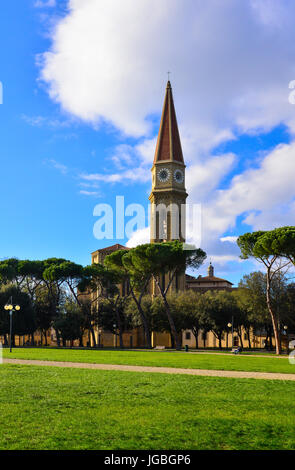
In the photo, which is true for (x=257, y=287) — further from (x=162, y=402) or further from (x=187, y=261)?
(x=162, y=402)

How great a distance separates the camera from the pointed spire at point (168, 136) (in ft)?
314

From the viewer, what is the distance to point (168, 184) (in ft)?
307

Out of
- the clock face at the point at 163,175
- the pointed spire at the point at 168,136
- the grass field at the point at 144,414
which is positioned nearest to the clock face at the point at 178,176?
the clock face at the point at 163,175

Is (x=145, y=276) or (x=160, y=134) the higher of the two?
(x=160, y=134)

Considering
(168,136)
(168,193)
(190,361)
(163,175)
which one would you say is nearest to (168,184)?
(168,193)

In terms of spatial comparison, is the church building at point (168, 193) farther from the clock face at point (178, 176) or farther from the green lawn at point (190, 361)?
the green lawn at point (190, 361)

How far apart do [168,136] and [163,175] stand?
857 centimetres

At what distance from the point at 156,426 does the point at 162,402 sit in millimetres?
2473

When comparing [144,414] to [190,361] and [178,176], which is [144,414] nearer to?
[190,361]

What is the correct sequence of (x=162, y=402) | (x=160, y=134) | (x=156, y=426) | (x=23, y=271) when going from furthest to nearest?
(x=160, y=134), (x=23, y=271), (x=162, y=402), (x=156, y=426)

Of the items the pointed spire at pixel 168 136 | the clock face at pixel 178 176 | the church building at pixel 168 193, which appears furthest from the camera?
the pointed spire at pixel 168 136

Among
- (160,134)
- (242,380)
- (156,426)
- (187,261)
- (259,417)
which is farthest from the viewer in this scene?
(160,134)

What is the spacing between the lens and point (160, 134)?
97188 millimetres
